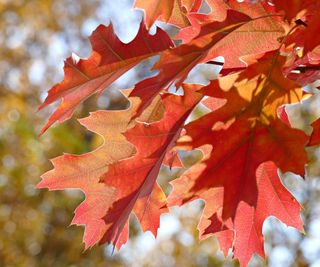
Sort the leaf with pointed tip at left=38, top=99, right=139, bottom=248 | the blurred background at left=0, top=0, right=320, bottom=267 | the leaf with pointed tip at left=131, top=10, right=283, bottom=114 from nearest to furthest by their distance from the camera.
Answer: the leaf with pointed tip at left=131, top=10, right=283, bottom=114 → the leaf with pointed tip at left=38, top=99, right=139, bottom=248 → the blurred background at left=0, top=0, right=320, bottom=267

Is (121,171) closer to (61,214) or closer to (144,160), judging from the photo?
(144,160)

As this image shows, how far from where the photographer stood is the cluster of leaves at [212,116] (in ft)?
2.35

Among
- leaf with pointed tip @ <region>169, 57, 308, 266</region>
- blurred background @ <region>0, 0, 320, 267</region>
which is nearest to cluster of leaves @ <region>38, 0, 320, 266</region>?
leaf with pointed tip @ <region>169, 57, 308, 266</region>

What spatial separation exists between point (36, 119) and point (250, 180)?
5.03 meters

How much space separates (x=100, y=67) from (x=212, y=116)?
151mm

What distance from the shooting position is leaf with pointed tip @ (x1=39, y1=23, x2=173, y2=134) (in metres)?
0.79

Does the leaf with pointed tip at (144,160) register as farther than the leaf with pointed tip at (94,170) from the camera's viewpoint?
No

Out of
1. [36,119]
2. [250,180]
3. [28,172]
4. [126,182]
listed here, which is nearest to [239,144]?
[250,180]

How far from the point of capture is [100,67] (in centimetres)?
79

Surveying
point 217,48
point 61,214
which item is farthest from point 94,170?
point 61,214

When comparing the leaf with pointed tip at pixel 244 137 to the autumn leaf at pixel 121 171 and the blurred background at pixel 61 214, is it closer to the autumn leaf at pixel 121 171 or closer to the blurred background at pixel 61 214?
the autumn leaf at pixel 121 171

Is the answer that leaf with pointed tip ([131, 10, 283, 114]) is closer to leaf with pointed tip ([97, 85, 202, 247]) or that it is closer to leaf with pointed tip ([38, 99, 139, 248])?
leaf with pointed tip ([97, 85, 202, 247])

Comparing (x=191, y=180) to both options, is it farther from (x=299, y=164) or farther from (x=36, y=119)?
(x=36, y=119)

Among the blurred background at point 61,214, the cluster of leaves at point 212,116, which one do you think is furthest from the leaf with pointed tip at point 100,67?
the blurred background at point 61,214
